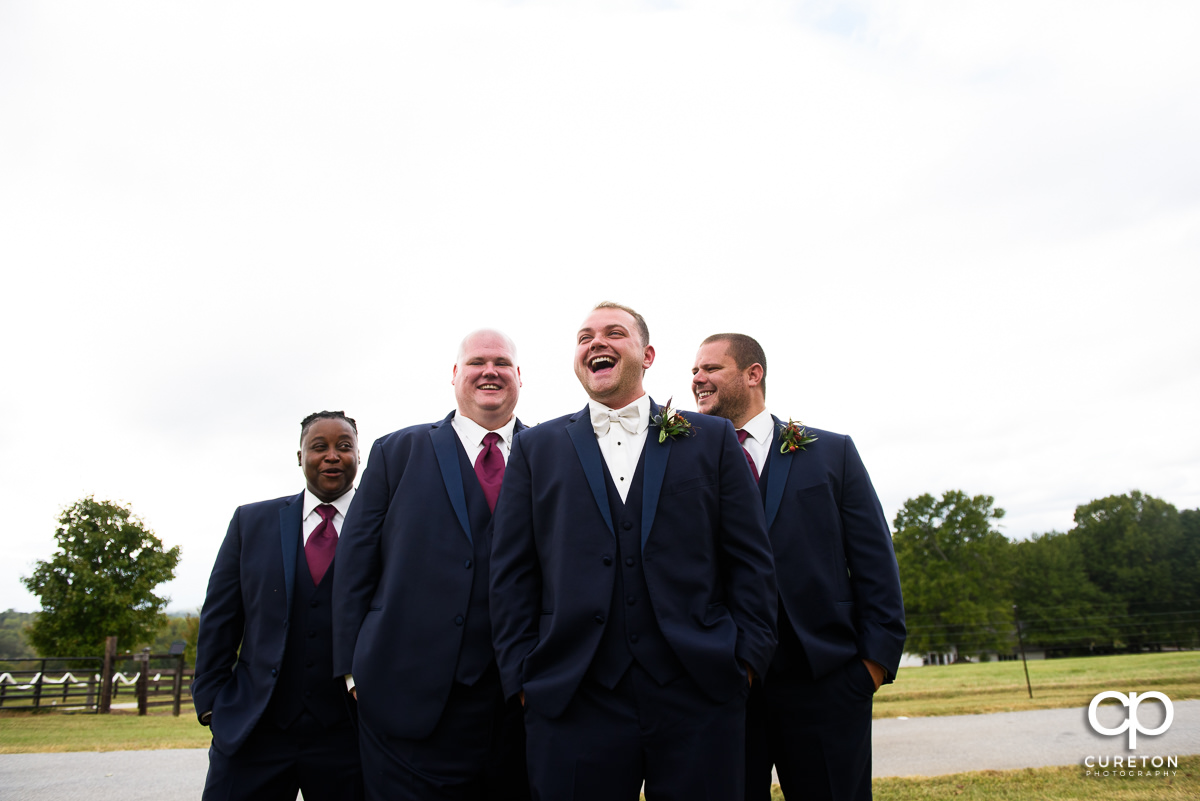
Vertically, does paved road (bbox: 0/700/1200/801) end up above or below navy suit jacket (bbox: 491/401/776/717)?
below

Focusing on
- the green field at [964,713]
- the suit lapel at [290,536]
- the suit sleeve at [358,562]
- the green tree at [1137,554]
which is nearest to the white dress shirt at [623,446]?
the suit sleeve at [358,562]

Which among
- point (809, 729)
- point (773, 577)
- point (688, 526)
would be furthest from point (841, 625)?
point (688, 526)

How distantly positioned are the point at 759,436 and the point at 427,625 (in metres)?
2.08

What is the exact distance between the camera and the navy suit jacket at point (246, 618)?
379 cm

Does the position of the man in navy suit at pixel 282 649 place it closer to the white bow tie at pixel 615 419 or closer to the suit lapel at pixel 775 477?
the white bow tie at pixel 615 419

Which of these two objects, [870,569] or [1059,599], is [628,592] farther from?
[1059,599]

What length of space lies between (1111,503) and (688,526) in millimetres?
80918

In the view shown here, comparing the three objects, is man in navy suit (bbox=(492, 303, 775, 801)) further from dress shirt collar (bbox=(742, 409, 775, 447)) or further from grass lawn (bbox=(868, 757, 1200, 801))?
grass lawn (bbox=(868, 757, 1200, 801))

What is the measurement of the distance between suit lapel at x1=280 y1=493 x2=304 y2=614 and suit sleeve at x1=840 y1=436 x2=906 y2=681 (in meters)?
2.98

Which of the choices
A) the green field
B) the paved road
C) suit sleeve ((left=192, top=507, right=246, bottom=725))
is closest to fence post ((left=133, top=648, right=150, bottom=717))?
the green field

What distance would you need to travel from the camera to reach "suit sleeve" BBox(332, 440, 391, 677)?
3400mm

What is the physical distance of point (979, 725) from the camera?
11.0m

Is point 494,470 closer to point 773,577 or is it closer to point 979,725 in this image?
point 773,577

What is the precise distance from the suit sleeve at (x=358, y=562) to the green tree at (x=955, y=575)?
52530 mm
